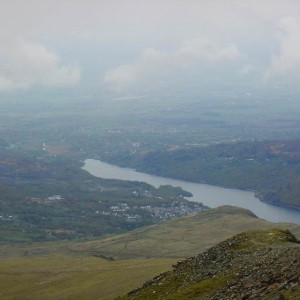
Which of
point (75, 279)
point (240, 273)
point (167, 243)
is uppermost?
point (240, 273)

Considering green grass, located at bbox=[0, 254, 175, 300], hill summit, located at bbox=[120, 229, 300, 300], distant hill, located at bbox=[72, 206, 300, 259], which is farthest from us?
distant hill, located at bbox=[72, 206, 300, 259]

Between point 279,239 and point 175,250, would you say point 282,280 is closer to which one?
point 279,239

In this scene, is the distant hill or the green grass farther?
the distant hill

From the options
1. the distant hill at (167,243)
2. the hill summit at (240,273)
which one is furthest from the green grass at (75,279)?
the distant hill at (167,243)

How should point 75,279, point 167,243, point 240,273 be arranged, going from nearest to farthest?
1. point 240,273
2. point 75,279
3. point 167,243

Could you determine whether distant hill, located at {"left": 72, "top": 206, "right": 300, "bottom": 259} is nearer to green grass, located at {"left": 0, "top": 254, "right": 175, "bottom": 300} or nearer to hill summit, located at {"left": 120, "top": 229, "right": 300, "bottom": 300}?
green grass, located at {"left": 0, "top": 254, "right": 175, "bottom": 300}

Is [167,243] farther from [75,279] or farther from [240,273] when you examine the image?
[240,273]

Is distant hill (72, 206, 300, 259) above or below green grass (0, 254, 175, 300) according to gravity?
below

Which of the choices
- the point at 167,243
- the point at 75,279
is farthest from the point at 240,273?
the point at 167,243

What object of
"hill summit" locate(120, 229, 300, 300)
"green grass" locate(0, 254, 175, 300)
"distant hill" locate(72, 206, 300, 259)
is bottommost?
"distant hill" locate(72, 206, 300, 259)

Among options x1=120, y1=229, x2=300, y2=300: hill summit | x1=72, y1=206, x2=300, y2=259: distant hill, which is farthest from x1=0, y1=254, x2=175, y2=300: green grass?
x1=72, y1=206, x2=300, y2=259: distant hill
